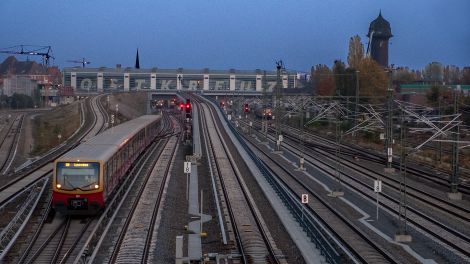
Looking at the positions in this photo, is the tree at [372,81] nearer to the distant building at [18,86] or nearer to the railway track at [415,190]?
the railway track at [415,190]

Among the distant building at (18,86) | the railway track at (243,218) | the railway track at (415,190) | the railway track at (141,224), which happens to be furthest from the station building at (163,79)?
the railway track at (141,224)

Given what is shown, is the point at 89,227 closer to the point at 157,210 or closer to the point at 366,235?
the point at 157,210

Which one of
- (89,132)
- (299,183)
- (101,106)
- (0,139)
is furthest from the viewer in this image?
(101,106)

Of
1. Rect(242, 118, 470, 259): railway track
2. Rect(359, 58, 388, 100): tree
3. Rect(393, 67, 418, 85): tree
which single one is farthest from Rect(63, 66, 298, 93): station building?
Rect(242, 118, 470, 259): railway track

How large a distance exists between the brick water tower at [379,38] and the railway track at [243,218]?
237 feet

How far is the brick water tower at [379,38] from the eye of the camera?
110113 mm

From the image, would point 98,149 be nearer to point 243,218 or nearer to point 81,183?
point 81,183

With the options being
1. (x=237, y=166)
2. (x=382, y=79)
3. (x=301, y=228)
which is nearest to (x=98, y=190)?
(x=301, y=228)

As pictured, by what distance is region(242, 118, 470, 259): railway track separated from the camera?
19.1 m

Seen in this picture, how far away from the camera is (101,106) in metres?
81.1

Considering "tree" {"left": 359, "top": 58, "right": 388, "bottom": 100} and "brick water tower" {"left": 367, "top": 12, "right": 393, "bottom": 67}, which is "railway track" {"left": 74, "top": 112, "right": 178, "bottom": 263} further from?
"brick water tower" {"left": 367, "top": 12, "right": 393, "bottom": 67}

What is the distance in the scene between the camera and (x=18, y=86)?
144750 mm

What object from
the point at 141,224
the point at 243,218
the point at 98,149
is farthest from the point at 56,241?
the point at 243,218

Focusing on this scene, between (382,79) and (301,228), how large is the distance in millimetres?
48601
